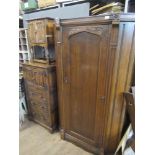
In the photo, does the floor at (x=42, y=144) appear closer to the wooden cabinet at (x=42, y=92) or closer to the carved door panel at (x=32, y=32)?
the wooden cabinet at (x=42, y=92)

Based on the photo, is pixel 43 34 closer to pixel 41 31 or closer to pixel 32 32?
pixel 41 31

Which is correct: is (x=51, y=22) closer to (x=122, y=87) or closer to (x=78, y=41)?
(x=78, y=41)

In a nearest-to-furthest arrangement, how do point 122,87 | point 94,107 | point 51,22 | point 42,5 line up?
point 122,87, point 94,107, point 51,22, point 42,5

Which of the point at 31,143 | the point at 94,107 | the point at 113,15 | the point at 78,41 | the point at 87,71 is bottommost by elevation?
the point at 31,143

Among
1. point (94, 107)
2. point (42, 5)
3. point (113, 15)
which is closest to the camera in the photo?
point (113, 15)

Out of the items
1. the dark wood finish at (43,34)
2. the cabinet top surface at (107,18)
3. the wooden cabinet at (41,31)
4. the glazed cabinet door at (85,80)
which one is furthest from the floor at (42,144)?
the cabinet top surface at (107,18)

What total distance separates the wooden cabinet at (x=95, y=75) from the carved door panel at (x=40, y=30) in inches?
13.5

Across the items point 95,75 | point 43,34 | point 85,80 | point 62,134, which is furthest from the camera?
point 62,134

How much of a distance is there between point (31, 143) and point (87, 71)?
1352 mm

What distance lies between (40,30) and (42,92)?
2.92 ft

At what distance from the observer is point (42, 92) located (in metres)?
2.23

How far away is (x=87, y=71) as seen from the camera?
1691 millimetres

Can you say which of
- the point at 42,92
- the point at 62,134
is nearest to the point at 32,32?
the point at 42,92
